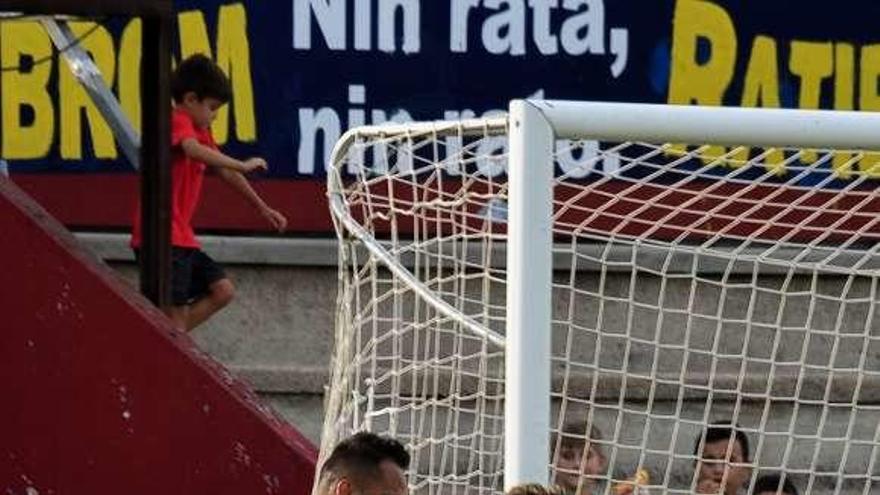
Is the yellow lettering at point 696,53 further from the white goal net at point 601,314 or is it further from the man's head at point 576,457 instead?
the man's head at point 576,457

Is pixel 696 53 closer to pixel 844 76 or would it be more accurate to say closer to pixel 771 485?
pixel 844 76

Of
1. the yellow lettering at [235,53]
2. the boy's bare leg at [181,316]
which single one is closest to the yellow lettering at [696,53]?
the yellow lettering at [235,53]

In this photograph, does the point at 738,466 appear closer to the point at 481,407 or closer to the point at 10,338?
the point at 481,407

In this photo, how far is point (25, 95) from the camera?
31.0ft

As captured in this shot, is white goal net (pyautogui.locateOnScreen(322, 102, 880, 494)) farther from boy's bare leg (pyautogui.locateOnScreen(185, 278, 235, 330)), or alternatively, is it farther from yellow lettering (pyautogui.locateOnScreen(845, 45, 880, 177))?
yellow lettering (pyautogui.locateOnScreen(845, 45, 880, 177))

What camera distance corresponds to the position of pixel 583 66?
32.2ft

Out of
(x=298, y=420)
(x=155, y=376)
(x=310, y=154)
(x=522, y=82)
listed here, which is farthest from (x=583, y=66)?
(x=155, y=376)

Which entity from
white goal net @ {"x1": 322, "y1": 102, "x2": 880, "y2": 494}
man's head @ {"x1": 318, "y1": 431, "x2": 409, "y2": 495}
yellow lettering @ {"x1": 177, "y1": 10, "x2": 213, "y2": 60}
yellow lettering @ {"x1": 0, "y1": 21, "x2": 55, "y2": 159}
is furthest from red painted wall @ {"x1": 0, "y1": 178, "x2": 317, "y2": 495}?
man's head @ {"x1": 318, "y1": 431, "x2": 409, "y2": 495}

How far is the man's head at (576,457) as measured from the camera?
21.3 ft

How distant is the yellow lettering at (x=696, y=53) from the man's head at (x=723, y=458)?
303 centimetres

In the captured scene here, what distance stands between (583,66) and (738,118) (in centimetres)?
390

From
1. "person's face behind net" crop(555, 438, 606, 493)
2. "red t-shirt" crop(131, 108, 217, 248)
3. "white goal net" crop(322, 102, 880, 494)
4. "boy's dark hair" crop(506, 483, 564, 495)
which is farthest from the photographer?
"red t-shirt" crop(131, 108, 217, 248)

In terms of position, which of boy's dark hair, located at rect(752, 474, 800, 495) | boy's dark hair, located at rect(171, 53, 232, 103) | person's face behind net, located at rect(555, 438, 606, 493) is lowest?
boy's dark hair, located at rect(752, 474, 800, 495)

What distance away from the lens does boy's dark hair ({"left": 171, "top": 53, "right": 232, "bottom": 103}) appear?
8.62 m
